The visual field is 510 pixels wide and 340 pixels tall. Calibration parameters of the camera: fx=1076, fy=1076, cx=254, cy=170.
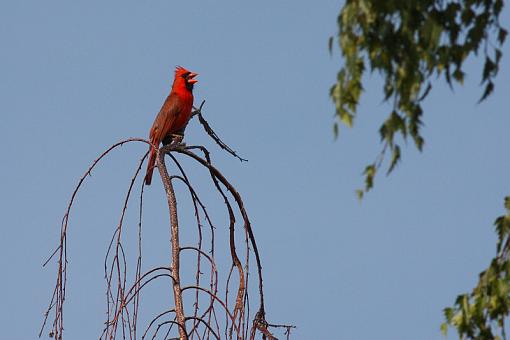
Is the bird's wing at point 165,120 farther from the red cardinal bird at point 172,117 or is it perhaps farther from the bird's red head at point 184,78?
the bird's red head at point 184,78

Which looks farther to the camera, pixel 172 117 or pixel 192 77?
pixel 192 77

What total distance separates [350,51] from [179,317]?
5.23ft

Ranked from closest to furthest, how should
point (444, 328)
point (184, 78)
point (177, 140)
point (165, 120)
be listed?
point (444, 328), point (177, 140), point (165, 120), point (184, 78)

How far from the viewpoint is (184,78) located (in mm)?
9602

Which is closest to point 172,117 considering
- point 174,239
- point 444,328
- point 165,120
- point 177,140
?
point 165,120

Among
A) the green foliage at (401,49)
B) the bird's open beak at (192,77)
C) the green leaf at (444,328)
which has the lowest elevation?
the green leaf at (444,328)

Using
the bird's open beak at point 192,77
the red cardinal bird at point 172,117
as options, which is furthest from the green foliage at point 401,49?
the bird's open beak at point 192,77

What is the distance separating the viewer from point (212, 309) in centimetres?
510

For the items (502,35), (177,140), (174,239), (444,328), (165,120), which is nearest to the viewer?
(502,35)

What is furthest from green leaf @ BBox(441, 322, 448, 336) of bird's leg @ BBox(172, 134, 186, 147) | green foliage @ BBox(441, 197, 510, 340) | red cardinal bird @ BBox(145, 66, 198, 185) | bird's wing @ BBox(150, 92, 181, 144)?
bird's wing @ BBox(150, 92, 181, 144)

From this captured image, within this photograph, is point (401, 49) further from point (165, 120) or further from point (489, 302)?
point (165, 120)

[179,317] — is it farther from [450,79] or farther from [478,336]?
[450,79]

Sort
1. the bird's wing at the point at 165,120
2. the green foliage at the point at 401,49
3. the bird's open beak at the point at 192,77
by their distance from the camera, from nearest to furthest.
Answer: the green foliage at the point at 401,49 < the bird's wing at the point at 165,120 < the bird's open beak at the point at 192,77

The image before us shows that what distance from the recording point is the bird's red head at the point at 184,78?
31.2ft
